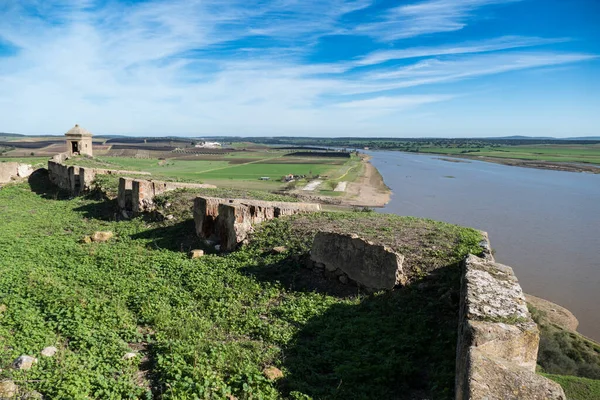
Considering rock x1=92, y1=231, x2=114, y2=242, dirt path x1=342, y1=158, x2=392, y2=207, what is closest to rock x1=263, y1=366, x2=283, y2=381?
rock x1=92, y1=231, x2=114, y2=242

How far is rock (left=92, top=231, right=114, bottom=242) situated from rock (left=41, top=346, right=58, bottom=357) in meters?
6.30

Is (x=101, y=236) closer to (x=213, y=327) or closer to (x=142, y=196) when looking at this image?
(x=142, y=196)

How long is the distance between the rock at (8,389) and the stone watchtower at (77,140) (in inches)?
1041

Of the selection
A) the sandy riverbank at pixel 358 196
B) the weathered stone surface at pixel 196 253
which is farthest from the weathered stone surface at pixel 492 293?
the sandy riverbank at pixel 358 196

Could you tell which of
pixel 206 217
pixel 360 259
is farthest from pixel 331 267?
pixel 206 217

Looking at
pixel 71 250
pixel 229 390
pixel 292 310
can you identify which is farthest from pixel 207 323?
pixel 71 250

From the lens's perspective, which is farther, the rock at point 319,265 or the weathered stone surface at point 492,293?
A: the rock at point 319,265

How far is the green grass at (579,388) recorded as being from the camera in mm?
7340

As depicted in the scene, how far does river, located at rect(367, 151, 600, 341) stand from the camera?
54.4 feet

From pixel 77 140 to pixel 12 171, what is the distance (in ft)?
23.9

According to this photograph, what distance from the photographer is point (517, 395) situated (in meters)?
3.38

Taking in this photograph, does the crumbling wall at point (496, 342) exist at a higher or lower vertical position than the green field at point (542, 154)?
lower

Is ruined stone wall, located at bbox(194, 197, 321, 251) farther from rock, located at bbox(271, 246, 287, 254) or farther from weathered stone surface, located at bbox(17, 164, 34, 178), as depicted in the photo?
weathered stone surface, located at bbox(17, 164, 34, 178)

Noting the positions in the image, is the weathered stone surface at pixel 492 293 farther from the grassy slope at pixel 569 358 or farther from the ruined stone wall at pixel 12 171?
the ruined stone wall at pixel 12 171
